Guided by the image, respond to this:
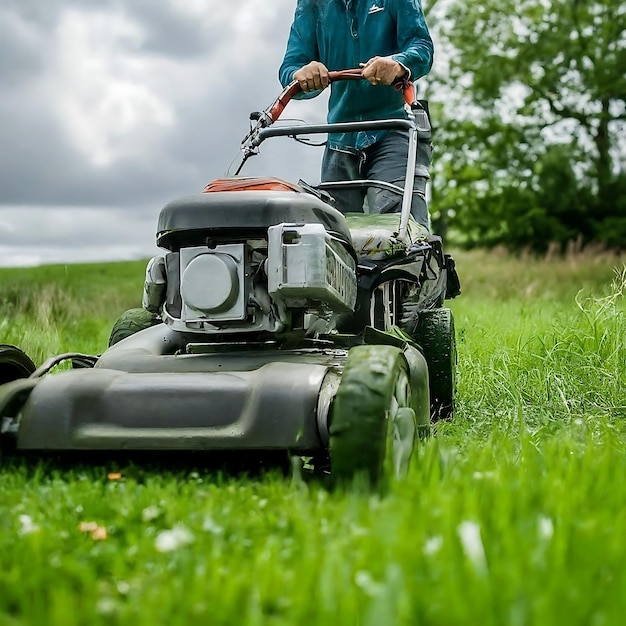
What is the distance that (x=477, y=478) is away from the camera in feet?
6.05

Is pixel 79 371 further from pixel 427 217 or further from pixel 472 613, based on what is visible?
pixel 427 217

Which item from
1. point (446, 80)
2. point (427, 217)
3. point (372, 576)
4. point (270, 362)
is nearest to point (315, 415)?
point (270, 362)

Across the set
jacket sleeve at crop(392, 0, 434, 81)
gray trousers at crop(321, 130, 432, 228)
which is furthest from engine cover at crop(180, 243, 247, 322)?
jacket sleeve at crop(392, 0, 434, 81)

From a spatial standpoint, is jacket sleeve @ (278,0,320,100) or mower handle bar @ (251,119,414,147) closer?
mower handle bar @ (251,119,414,147)

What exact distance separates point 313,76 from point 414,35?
0.49 metres

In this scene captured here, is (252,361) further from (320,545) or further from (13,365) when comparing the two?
(320,545)

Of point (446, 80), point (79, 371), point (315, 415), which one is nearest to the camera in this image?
point (315, 415)

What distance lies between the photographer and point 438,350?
3357 millimetres

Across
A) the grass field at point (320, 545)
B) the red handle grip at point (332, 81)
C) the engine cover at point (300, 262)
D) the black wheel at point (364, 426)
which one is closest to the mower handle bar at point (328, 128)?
the red handle grip at point (332, 81)

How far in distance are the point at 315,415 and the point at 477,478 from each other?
1.39ft

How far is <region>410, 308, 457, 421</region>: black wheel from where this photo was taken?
335 centimetres

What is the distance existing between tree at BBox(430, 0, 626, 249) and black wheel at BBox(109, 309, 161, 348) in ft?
50.4

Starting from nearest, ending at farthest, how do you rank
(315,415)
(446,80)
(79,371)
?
(315,415) → (79,371) → (446,80)

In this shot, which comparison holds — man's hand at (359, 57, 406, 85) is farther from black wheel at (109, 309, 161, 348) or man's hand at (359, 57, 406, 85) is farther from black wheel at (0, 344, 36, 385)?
black wheel at (0, 344, 36, 385)
